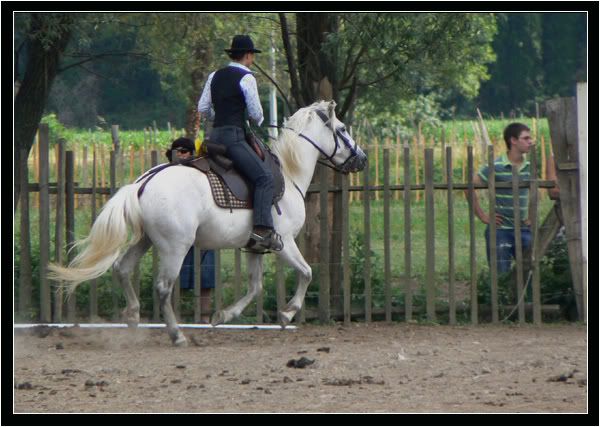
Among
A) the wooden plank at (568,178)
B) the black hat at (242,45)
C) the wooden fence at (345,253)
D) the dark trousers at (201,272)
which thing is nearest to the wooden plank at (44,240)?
the wooden fence at (345,253)

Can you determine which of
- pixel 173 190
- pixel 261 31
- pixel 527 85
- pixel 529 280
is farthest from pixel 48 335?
pixel 527 85

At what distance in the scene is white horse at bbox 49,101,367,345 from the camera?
33.6 ft

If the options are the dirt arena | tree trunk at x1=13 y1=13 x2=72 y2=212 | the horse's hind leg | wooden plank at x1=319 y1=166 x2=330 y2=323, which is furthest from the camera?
tree trunk at x1=13 y1=13 x2=72 y2=212

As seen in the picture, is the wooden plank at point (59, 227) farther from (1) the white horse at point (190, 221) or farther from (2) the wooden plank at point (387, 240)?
(2) the wooden plank at point (387, 240)

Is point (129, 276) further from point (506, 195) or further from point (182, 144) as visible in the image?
point (506, 195)

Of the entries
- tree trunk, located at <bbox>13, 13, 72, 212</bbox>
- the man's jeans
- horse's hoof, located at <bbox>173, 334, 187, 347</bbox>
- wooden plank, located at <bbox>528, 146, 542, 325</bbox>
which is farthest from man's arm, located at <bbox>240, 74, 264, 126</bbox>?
tree trunk, located at <bbox>13, 13, 72, 212</bbox>

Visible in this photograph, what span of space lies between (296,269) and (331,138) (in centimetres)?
139

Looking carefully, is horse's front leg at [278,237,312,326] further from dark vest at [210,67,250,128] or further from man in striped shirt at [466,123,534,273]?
man in striped shirt at [466,123,534,273]

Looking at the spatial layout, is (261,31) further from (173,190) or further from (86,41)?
(173,190)

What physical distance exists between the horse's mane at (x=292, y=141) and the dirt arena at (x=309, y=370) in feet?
5.36

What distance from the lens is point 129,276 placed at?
1074 cm

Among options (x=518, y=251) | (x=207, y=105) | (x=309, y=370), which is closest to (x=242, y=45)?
(x=207, y=105)

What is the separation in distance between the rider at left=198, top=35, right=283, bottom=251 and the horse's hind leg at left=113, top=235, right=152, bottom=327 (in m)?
1.11

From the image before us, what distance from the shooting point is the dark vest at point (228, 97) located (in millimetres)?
10438
